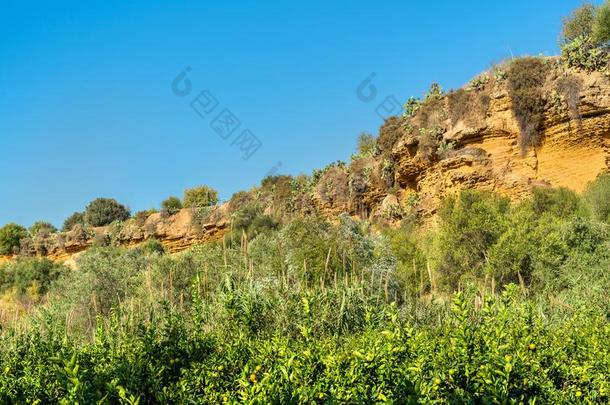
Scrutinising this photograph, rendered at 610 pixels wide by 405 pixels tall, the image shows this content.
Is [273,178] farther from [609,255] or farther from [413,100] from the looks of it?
[609,255]

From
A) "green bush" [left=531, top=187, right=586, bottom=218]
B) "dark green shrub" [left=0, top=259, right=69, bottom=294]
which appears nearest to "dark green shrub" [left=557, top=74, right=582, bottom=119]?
"green bush" [left=531, top=187, right=586, bottom=218]

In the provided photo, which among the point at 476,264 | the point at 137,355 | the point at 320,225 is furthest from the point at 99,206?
the point at 137,355

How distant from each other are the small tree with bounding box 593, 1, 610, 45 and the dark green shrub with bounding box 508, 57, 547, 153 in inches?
82.6

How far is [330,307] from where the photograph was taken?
7922 millimetres

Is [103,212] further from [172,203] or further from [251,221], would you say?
[251,221]

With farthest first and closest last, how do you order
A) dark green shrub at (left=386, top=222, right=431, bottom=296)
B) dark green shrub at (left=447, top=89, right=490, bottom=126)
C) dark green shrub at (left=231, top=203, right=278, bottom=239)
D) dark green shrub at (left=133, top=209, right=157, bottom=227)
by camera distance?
dark green shrub at (left=133, top=209, right=157, bottom=227), dark green shrub at (left=231, top=203, right=278, bottom=239), dark green shrub at (left=447, top=89, right=490, bottom=126), dark green shrub at (left=386, top=222, right=431, bottom=296)

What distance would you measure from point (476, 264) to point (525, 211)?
286 centimetres

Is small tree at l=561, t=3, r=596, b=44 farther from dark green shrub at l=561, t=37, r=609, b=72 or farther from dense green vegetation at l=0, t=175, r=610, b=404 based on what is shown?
dense green vegetation at l=0, t=175, r=610, b=404

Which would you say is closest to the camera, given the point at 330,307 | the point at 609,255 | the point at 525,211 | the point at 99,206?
the point at 330,307

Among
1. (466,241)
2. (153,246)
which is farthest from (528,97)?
(153,246)

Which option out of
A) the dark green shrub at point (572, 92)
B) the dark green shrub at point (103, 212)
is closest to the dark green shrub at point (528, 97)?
the dark green shrub at point (572, 92)

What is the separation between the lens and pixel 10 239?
143ft

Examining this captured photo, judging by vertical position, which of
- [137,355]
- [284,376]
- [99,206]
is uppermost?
[99,206]

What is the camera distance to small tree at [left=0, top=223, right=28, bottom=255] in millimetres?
43406
